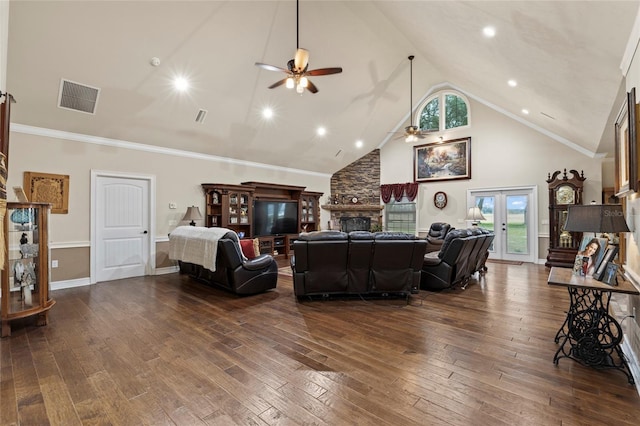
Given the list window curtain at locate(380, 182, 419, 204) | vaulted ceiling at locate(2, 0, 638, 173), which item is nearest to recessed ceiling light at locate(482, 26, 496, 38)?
vaulted ceiling at locate(2, 0, 638, 173)

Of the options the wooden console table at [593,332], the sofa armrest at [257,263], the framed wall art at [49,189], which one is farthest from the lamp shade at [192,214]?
the wooden console table at [593,332]

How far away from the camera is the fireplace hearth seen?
1022 centimetres

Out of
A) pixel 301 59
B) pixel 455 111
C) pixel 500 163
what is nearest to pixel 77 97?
pixel 301 59

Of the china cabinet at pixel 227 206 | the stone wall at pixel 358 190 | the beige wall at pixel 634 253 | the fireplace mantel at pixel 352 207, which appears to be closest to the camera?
the beige wall at pixel 634 253

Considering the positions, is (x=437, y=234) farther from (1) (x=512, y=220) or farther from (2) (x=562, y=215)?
(2) (x=562, y=215)

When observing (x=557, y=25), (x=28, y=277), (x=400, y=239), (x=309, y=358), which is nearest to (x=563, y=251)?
(x=400, y=239)

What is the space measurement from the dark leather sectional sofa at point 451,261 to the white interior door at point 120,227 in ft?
17.7

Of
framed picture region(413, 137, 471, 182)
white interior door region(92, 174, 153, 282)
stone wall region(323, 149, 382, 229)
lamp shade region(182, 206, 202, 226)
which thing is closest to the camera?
white interior door region(92, 174, 153, 282)

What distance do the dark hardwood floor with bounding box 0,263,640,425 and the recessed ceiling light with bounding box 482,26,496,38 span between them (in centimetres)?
338

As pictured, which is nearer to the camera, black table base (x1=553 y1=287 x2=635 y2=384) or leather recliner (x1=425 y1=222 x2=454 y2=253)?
black table base (x1=553 y1=287 x2=635 y2=384)

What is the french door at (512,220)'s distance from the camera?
762cm

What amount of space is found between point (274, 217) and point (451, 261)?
5.04m

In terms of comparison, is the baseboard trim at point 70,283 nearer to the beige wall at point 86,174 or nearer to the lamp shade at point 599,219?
the beige wall at point 86,174

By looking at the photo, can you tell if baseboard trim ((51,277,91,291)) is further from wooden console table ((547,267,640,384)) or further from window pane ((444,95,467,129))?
window pane ((444,95,467,129))
